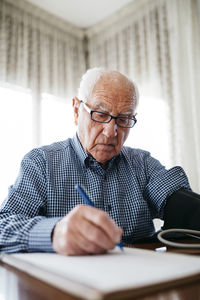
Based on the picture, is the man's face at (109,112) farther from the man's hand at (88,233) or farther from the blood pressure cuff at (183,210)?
the man's hand at (88,233)

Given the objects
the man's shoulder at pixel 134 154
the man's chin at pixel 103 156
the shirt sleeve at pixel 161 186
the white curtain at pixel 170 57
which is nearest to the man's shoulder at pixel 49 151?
the man's chin at pixel 103 156

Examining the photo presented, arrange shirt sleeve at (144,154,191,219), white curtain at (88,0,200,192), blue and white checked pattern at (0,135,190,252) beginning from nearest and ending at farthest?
blue and white checked pattern at (0,135,190,252) < shirt sleeve at (144,154,191,219) < white curtain at (88,0,200,192)

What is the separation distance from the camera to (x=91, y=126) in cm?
114

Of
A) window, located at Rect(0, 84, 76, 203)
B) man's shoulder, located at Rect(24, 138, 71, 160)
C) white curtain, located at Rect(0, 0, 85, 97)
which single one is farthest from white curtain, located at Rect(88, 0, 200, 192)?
man's shoulder, located at Rect(24, 138, 71, 160)

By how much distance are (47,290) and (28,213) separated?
0.54m

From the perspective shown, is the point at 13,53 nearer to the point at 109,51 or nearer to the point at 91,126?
the point at 109,51

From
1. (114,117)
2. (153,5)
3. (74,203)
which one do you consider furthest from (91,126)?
(153,5)

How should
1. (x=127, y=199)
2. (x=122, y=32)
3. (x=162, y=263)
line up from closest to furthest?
(x=162, y=263) → (x=127, y=199) → (x=122, y=32)

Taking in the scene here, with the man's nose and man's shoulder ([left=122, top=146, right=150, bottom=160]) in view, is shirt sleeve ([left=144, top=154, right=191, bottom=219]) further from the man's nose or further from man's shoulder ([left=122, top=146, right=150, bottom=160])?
the man's nose

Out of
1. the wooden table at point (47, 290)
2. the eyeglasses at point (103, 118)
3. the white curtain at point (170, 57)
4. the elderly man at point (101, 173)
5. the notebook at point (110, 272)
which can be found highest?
the white curtain at point (170, 57)

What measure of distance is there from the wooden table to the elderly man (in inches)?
16.1

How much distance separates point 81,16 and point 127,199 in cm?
253

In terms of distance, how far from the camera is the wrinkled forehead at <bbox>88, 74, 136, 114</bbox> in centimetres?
112

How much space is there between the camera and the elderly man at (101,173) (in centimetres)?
99
